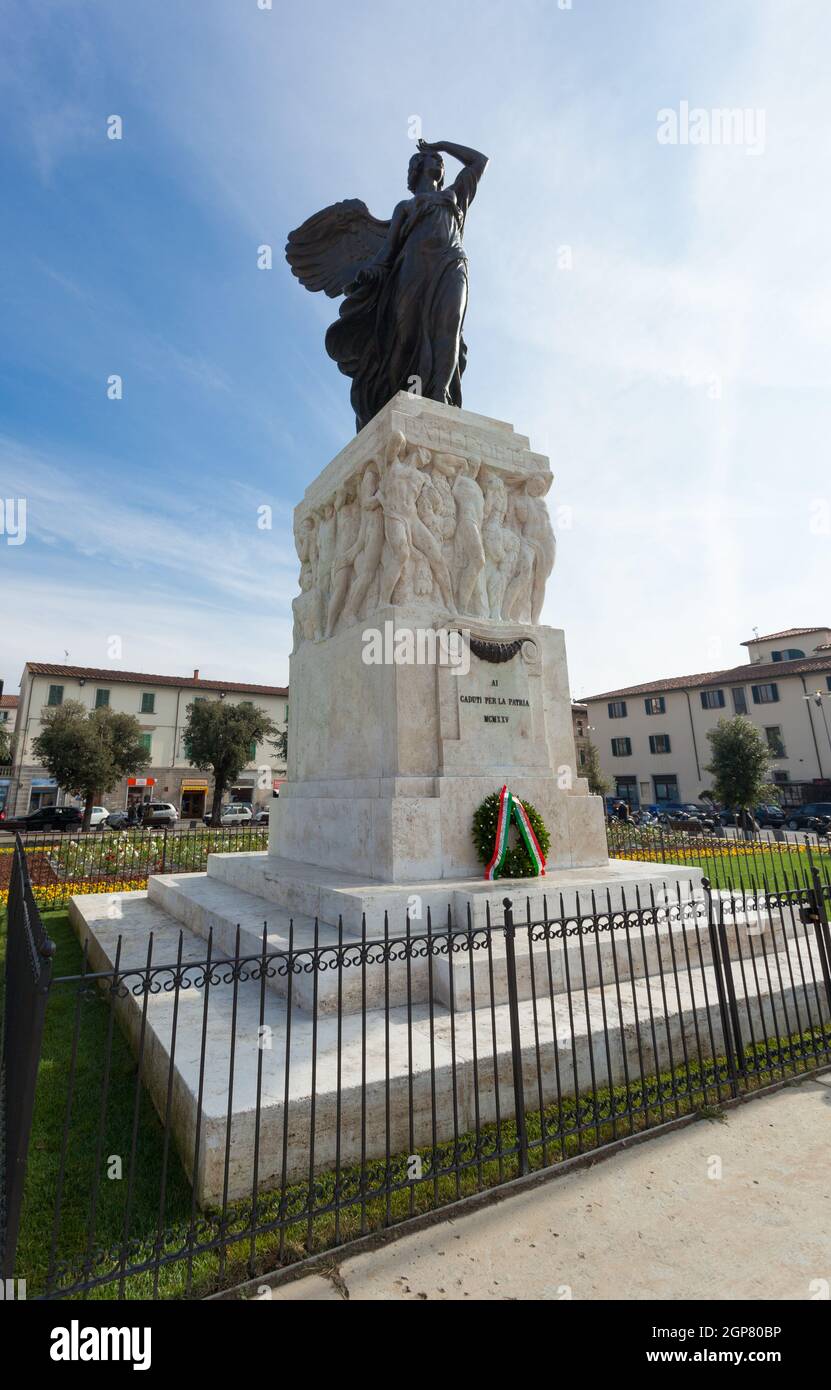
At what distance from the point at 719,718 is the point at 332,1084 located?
45.0 meters

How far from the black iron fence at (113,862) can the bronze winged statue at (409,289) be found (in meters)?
9.70

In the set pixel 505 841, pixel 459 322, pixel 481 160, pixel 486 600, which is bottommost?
pixel 505 841

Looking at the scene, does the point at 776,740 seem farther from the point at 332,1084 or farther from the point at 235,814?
the point at 332,1084

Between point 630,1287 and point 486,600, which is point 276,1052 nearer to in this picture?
point 630,1287

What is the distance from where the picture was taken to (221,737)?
39969mm

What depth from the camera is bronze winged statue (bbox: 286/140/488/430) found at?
8680 millimetres

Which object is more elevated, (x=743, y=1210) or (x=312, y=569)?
(x=312, y=569)

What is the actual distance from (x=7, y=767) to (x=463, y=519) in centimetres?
4813

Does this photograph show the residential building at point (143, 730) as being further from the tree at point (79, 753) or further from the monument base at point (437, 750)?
the monument base at point (437, 750)

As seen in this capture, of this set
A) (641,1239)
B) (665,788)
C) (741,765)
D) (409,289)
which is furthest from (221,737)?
(641,1239)

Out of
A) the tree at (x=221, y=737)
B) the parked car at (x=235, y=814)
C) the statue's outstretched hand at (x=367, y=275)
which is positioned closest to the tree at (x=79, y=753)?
the tree at (x=221, y=737)

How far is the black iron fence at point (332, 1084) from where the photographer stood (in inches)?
108
